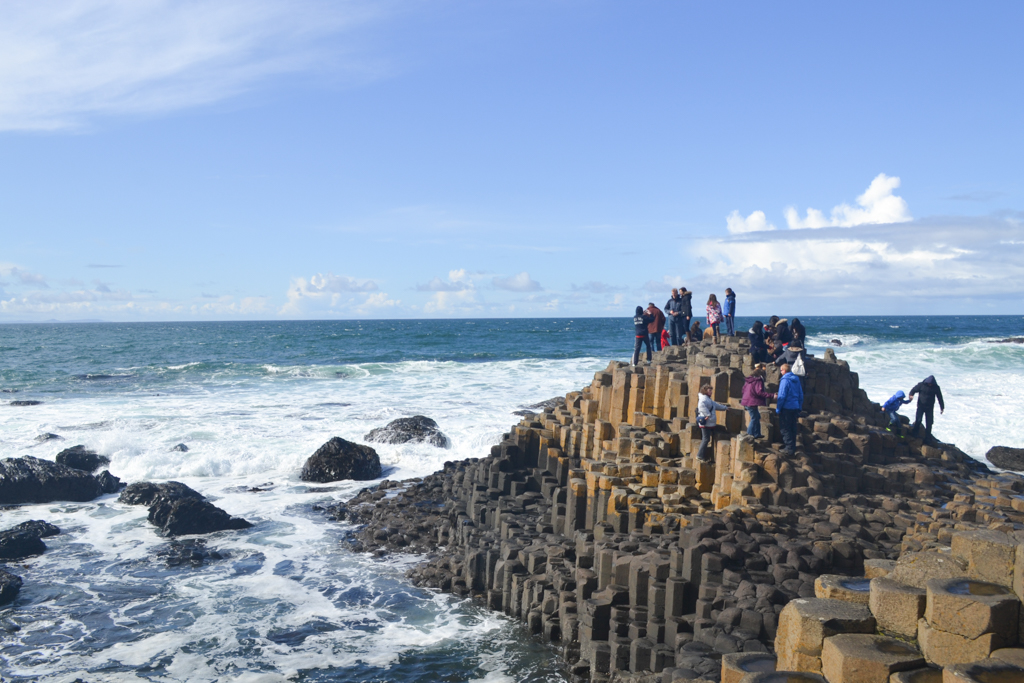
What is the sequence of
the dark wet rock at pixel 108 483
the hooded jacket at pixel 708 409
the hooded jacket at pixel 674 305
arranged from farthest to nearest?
the hooded jacket at pixel 674 305
the dark wet rock at pixel 108 483
the hooded jacket at pixel 708 409

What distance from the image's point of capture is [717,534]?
32.8 feet

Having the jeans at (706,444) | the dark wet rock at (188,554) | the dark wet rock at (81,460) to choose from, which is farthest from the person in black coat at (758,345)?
the dark wet rock at (81,460)

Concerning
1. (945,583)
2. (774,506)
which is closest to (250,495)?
(774,506)

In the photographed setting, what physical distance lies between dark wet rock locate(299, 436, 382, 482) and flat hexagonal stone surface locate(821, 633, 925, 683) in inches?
596

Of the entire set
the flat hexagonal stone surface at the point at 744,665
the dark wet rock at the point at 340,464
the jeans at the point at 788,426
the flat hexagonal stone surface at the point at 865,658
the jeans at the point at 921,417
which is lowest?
the dark wet rock at the point at 340,464

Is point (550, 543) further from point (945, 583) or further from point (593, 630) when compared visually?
point (945, 583)

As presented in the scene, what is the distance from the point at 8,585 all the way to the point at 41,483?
6.39 metres

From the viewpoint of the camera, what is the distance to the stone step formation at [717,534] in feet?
22.1

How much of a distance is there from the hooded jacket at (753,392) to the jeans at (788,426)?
0.35 metres

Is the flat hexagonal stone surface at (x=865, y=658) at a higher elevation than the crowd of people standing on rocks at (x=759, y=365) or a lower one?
lower

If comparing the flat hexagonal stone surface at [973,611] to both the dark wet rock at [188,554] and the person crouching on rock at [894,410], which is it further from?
the dark wet rock at [188,554]

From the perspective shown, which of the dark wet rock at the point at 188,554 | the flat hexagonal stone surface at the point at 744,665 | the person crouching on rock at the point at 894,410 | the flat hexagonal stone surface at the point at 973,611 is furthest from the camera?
the person crouching on rock at the point at 894,410

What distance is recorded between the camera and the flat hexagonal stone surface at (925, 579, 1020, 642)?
19.3ft

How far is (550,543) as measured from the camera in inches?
488
